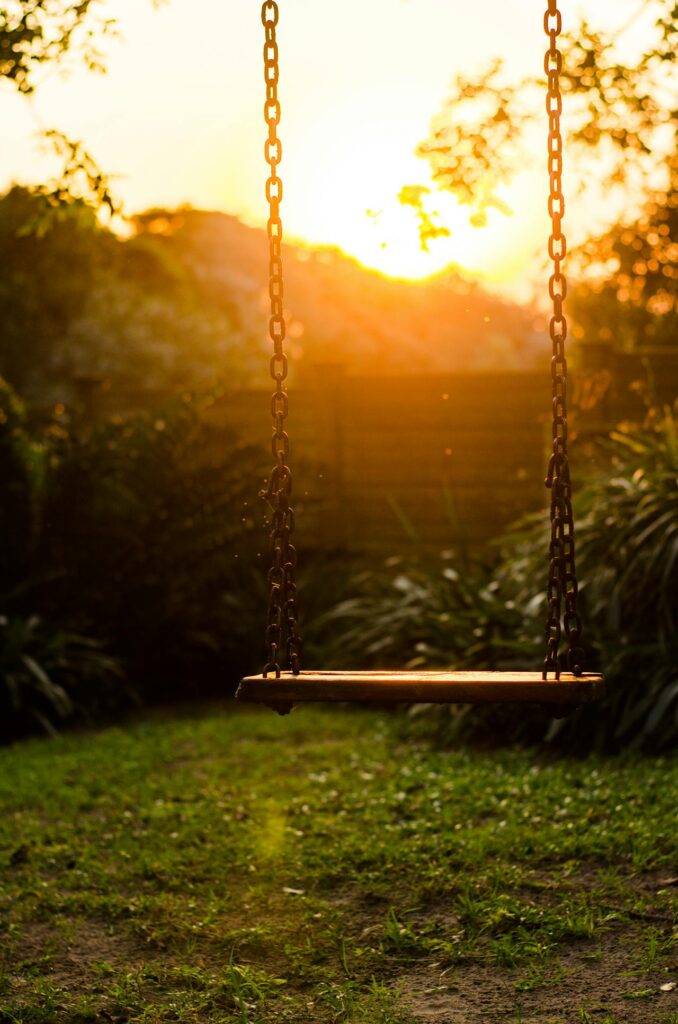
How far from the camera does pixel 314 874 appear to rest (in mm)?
4027

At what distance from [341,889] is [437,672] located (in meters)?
1.07

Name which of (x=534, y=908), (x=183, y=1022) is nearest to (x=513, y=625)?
(x=534, y=908)

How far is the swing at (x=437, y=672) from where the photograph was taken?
9.69 ft

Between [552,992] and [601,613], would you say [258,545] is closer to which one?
[601,613]

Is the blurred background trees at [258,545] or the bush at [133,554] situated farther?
the bush at [133,554]

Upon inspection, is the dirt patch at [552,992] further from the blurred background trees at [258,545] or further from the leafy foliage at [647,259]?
the leafy foliage at [647,259]

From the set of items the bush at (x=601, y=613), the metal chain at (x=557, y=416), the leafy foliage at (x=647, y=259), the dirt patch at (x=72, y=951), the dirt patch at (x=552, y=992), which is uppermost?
the leafy foliage at (x=647, y=259)

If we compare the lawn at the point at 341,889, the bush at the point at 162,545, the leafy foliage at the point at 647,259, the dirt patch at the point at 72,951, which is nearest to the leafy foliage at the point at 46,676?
the bush at the point at 162,545

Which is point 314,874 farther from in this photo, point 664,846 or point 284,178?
point 284,178

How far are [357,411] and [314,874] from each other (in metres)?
6.50

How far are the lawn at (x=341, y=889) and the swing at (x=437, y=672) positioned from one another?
28.6 inches

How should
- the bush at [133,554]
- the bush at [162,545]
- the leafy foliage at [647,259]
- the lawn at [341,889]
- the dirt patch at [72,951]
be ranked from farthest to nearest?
1. the leafy foliage at [647,259]
2. the bush at [162,545]
3. the bush at [133,554]
4. the dirt patch at [72,951]
5. the lawn at [341,889]

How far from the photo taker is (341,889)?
→ 3.94 meters

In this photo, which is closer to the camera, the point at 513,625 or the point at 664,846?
the point at 664,846
